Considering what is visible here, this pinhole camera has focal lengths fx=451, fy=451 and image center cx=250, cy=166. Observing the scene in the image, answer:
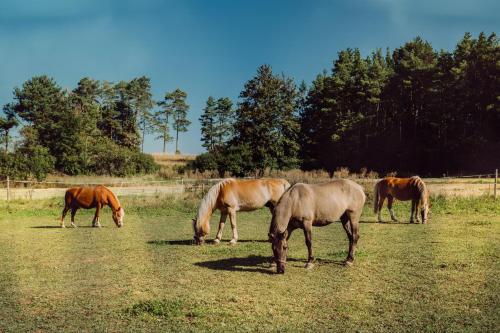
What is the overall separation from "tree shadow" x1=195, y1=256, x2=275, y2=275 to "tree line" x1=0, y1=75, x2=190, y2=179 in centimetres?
3321

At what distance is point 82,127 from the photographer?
50.5 metres

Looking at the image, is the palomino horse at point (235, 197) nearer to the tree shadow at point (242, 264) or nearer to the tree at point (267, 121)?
the tree shadow at point (242, 264)

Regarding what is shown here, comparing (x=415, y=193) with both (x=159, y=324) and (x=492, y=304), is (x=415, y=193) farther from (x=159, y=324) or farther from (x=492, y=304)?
(x=159, y=324)

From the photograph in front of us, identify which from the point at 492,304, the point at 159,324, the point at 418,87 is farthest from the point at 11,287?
the point at 418,87

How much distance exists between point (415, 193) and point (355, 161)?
38744mm

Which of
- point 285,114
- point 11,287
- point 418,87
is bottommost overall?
point 11,287

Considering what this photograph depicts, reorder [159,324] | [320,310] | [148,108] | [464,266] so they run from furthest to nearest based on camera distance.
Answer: [148,108] → [464,266] → [320,310] → [159,324]

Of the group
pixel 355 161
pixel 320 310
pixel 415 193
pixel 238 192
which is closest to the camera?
pixel 320 310

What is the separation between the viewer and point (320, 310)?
20.3 ft

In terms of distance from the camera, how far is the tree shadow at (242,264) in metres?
8.62

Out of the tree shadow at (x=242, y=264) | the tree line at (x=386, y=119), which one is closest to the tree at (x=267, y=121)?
the tree line at (x=386, y=119)

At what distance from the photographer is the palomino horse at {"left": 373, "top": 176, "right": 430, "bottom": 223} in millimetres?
15594

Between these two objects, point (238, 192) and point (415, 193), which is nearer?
point (238, 192)

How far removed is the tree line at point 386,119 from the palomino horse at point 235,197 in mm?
30707
